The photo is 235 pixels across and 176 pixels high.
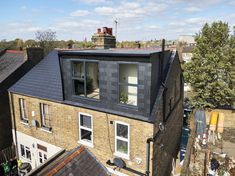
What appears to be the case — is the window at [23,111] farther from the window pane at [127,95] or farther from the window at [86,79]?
the window pane at [127,95]

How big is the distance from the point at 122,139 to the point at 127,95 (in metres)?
2.34

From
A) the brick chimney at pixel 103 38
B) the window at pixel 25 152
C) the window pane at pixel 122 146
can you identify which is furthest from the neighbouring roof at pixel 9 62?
the window pane at pixel 122 146

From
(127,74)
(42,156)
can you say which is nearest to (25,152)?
(42,156)

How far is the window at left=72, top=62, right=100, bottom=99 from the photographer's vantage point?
10.6m

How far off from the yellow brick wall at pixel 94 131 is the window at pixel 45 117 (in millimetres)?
297

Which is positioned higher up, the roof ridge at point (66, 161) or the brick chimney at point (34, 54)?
the brick chimney at point (34, 54)

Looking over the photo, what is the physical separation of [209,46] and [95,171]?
19.6 m

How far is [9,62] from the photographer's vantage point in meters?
18.9

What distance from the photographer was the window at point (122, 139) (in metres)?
9.94

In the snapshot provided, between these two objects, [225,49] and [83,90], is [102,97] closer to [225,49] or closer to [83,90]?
[83,90]

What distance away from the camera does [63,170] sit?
943cm

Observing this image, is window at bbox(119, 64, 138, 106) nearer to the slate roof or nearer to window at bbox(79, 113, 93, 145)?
window at bbox(79, 113, 93, 145)

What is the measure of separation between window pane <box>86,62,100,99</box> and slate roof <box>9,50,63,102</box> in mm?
2090

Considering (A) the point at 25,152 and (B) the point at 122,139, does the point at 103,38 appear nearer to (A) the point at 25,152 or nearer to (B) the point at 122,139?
(B) the point at 122,139
